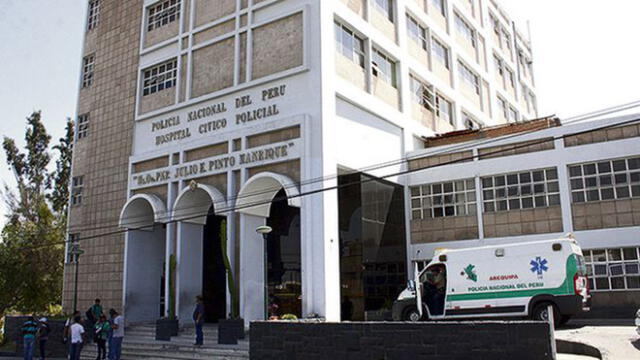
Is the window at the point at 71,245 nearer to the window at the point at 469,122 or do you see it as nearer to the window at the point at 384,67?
the window at the point at 384,67

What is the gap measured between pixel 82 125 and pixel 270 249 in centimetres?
1381

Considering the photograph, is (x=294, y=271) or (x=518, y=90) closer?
(x=294, y=271)

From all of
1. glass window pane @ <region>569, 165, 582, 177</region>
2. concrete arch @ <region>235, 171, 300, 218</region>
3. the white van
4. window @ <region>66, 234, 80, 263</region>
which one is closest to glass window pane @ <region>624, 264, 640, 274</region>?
glass window pane @ <region>569, 165, 582, 177</region>

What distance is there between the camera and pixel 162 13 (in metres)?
28.2

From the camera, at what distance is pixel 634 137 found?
67.8 ft

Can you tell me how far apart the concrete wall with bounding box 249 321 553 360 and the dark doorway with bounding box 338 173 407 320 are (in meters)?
7.39

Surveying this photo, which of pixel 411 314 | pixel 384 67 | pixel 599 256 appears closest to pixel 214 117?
pixel 384 67

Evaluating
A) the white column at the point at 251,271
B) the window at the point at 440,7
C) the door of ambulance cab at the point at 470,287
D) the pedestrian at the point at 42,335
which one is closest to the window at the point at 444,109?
the window at the point at 440,7

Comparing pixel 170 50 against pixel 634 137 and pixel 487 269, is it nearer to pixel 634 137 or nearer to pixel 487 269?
pixel 487 269

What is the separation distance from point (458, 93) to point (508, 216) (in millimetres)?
11224

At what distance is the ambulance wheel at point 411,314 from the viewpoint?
18.7 metres

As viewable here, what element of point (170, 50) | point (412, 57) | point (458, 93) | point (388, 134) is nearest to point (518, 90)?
point (458, 93)

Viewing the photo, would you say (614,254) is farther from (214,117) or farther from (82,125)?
(82,125)

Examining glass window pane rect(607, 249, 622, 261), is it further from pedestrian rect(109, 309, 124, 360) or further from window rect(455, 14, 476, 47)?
window rect(455, 14, 476, 47)
